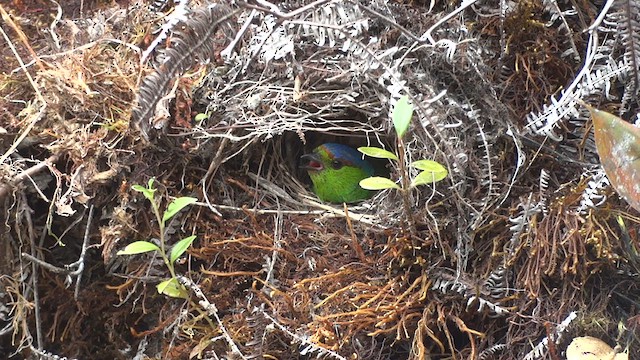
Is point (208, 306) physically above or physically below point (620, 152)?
below

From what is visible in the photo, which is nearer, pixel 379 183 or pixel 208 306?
pixel 379 183

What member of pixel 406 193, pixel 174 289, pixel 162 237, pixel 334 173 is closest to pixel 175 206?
pixel 162 237

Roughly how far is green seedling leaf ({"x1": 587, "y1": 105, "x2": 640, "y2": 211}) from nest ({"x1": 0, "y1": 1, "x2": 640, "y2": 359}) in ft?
1.10

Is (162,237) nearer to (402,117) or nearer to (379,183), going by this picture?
(379,183)

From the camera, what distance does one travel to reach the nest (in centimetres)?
150

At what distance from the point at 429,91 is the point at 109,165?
801mm

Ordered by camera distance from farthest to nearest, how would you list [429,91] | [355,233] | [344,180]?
1. [344,180]
2. [355,233]
3. [429,91]

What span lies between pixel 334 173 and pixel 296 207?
0.34 metres

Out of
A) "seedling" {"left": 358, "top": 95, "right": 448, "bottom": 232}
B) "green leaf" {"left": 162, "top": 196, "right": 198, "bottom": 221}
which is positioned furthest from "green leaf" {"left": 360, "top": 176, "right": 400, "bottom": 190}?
"green leaf" {"left": 162, "top": 196, "right": 198, "bottom": 221}

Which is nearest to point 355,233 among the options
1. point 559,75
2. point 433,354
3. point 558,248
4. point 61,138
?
point 433,354

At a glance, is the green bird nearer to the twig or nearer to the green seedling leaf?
Answer: the twig

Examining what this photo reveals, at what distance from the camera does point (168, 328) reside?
175 centimetres

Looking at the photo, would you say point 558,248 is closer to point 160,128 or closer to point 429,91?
point 429,91

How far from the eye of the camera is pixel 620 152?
44.2 inches
